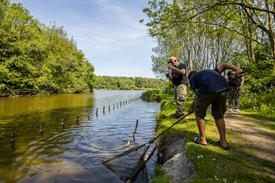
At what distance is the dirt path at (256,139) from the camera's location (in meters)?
4.57

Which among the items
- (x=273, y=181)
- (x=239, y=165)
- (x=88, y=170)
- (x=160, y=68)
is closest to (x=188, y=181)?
(x=239, y=165)

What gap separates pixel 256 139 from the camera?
585cm

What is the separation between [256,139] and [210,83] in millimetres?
2430

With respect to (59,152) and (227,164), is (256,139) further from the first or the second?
(59,152)

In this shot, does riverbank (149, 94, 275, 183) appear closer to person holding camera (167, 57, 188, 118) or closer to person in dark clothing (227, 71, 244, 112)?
person holding camera (167, 57, 188, 118)

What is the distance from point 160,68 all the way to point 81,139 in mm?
44800

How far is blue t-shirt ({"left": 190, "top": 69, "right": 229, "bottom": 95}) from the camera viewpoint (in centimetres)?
474

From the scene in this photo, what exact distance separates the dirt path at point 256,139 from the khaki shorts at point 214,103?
1.03 metres

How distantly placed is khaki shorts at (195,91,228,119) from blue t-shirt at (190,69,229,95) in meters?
0.10

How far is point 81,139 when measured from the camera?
1118cm

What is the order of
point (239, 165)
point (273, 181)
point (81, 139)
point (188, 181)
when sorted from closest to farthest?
point (273, 181)
point (188, 181)
point (239, 165)
point (81, 139)

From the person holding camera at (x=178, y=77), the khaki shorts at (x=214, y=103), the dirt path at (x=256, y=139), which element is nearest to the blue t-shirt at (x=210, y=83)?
the khaki shorts at (x=214, y=103)

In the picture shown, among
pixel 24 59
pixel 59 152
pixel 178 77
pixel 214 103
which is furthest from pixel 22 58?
pixel 214 103

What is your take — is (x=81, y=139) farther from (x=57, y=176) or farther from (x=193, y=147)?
(x=193, y=147)
